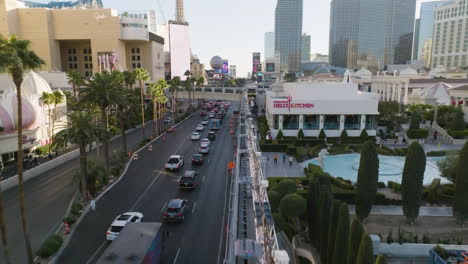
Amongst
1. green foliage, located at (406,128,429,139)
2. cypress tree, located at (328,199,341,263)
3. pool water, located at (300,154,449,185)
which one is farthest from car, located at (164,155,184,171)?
green foliage, located at (406,128,429,139)

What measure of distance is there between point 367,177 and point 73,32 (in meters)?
100

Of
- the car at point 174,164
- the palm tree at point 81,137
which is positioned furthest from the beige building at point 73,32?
the palm tree at point 81,137

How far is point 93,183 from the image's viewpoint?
29.4m

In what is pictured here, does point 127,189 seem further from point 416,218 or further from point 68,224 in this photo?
point 416,218

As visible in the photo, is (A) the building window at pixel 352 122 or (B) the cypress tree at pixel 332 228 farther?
(A) the building window at pixel 352 122

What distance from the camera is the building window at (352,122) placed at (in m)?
56.3

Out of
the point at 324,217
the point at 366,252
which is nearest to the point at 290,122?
the point at 324,217

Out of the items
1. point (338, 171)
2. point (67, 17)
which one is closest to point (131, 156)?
point (338, 171)

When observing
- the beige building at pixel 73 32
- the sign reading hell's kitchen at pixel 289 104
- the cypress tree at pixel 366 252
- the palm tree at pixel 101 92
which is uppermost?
the beige building at pixel 73 32

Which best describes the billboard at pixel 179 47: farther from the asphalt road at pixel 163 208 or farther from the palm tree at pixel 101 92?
the palm tree at pixel 101 92

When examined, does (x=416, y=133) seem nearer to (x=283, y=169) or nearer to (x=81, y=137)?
(x=283, y=169)

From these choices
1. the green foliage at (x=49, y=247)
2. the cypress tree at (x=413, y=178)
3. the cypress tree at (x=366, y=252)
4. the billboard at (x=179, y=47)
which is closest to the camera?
the cypress tree at (x=366, y=252)

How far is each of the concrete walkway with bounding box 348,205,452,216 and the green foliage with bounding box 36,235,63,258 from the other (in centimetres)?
2272

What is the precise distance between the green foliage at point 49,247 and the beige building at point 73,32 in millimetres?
72940
